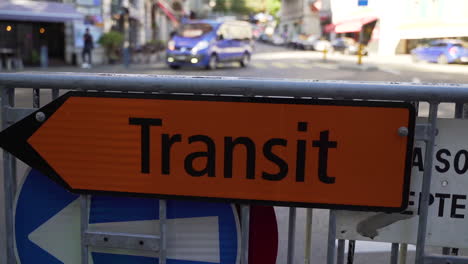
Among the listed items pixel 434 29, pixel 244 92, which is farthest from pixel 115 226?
pixel 434 29

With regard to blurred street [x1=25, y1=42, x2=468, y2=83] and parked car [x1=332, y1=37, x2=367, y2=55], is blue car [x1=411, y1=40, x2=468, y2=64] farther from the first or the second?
parked car [x1=332, y1=37, x2=367, y2=55]

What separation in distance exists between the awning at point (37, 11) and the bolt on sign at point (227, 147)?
19.7 metres

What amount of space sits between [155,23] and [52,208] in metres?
39.6

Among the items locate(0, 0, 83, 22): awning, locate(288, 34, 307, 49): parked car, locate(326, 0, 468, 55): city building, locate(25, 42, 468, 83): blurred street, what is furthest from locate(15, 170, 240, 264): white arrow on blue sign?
locate(0, 0, 83, 22): awning

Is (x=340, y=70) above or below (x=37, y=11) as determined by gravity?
below

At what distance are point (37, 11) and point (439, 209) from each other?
71.7 feet

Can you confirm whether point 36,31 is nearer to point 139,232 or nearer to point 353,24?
point 353,24

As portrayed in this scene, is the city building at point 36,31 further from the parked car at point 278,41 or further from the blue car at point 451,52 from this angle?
the blue car at point 451,52

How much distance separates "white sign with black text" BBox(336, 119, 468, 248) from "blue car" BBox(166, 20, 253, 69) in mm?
19388

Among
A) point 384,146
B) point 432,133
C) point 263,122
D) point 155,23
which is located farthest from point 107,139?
point 155,23

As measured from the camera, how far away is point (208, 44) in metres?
21.8

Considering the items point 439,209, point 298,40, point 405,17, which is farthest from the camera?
point 298,40

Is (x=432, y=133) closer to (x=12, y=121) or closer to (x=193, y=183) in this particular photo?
(x=193, y=183)

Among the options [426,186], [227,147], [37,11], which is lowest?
[426,186]
